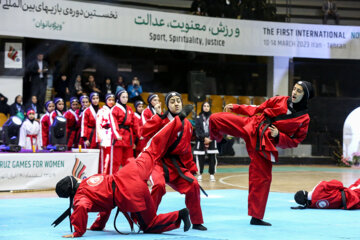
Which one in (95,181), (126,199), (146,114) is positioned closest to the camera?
(126,199)

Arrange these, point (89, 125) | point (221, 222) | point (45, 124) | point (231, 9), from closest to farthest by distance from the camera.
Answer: point (221, 222) → point (89, 125) → point (45, 124) → point (231, 9)

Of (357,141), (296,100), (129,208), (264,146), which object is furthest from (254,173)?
(357,141)

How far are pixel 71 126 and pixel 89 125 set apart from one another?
1.64 m

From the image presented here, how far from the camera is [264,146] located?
6.63m

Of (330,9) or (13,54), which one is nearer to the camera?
(13,54)

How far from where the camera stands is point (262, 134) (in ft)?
21.9

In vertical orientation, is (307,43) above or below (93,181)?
above

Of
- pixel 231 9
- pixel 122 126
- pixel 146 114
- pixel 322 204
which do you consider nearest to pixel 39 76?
pixel 146 114

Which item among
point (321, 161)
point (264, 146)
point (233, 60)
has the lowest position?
point (321, 161)

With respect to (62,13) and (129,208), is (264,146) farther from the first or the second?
(62,13)

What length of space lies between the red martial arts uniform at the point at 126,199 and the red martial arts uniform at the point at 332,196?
305cm

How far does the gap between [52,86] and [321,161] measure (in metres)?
9.03

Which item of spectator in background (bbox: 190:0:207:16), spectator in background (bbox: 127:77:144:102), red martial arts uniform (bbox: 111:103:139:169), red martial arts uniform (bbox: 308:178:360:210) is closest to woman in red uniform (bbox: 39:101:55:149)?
red martial arts uniform (bbox: 111:103:139:169)

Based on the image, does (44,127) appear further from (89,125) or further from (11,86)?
(11,86)
